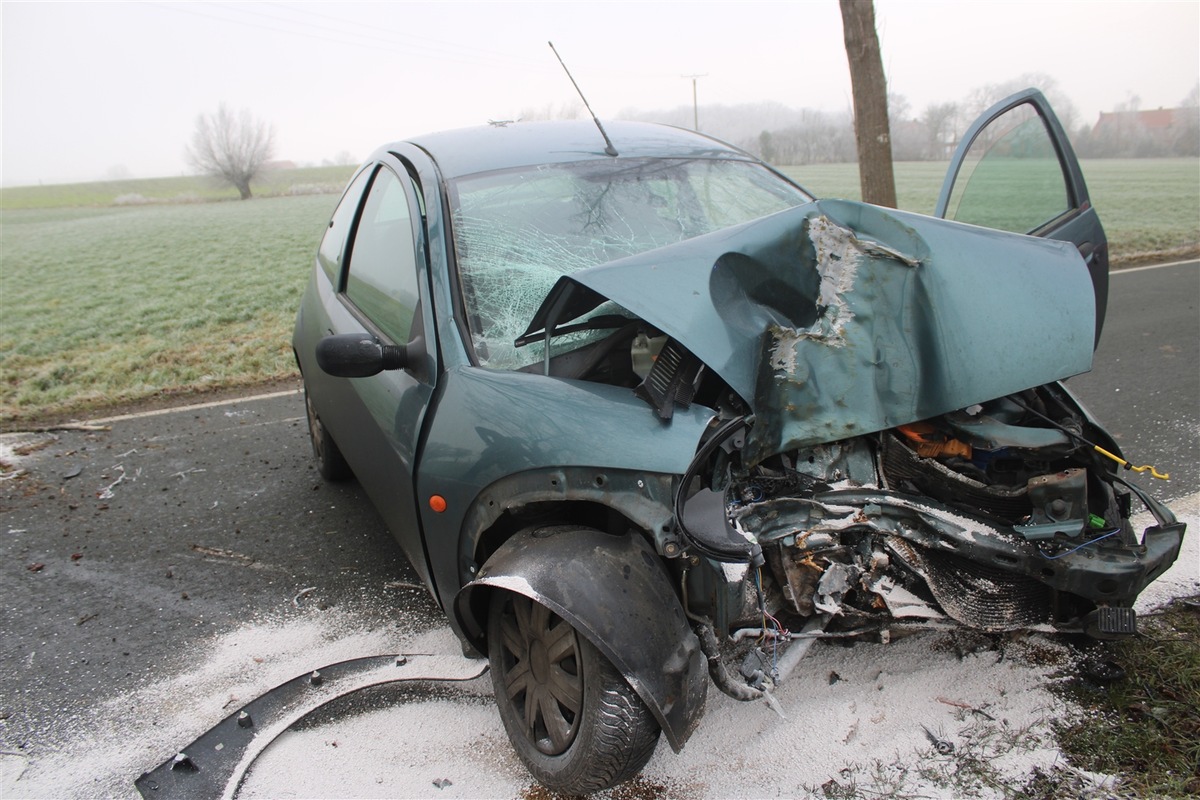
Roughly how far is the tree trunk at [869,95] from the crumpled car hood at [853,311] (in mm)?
5230

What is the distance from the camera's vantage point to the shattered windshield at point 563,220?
8.79 ft

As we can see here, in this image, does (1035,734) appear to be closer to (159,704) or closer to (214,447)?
(159,704)

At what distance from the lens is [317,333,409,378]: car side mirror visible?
2.54 m

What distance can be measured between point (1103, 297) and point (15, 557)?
4729 mm

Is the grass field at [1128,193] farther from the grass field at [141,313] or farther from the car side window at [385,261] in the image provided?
the grass field at [141,313]

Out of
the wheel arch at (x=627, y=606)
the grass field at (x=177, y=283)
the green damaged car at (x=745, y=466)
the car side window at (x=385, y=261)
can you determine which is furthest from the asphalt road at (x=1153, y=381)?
the car side window at (x=385, y=261)

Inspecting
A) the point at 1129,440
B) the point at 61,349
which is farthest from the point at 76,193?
the point at 1129,440

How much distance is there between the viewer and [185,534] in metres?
4.06

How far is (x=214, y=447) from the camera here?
5.23 m

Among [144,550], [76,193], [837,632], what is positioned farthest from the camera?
[76,193]

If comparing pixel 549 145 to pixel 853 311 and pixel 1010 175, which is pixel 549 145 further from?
pixel 1010 175

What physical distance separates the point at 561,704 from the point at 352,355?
1.19 m

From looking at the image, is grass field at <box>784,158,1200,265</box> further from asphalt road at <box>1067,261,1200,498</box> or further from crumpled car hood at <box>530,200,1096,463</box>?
crumpled car hood at <box>530,200,1096,463</box>

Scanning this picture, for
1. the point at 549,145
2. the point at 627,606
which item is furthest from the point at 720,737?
the point at 549,145
